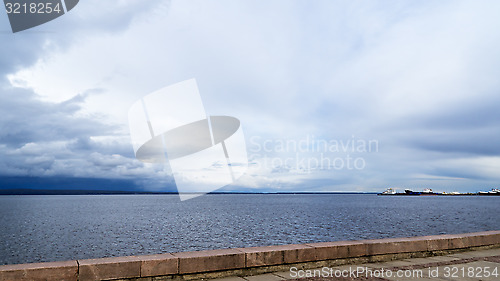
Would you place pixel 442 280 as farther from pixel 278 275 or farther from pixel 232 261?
pixel 232 261

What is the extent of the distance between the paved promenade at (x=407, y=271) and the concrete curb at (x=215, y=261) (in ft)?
0.64

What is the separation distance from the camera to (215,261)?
6.12m

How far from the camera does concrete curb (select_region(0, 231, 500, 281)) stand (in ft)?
17.7

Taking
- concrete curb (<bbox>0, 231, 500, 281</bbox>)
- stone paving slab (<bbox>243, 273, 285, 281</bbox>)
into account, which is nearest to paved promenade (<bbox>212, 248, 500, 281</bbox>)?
stone paving slab (<bbox>243, 273, 285, 281</bbox>)

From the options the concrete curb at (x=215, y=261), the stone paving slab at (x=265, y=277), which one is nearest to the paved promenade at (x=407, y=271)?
the stone paving slab at (x=265, y=277)

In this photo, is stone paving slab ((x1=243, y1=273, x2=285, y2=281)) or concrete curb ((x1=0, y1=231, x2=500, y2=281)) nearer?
concrete curb ((x1=0, y1=231, x2=500, y2=281))

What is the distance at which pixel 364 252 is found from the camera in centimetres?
742

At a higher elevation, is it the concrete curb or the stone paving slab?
the concrete curb

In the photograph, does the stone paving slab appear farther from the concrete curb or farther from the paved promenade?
the concrete curb

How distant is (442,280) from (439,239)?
279 centimetres

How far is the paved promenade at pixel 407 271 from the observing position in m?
6.12

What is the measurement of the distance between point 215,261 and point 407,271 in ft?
11.8

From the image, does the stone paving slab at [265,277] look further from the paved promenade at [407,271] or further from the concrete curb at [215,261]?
the concrete curb at [215,261]

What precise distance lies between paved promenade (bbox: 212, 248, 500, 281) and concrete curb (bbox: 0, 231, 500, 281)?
0.64 feet
